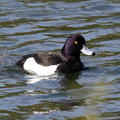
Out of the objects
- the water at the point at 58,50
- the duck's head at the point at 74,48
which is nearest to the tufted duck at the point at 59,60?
the duck's head at the point at 74,48

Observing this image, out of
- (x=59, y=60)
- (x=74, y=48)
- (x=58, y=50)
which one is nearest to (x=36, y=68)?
(x=59, y=60)

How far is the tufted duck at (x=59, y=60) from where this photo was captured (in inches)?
470

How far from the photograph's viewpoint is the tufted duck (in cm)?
1195

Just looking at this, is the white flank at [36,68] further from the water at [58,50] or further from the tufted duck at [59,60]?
the water at [58,50]

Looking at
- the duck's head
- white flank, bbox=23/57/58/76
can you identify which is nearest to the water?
white flank, bbox=23/57/58/76

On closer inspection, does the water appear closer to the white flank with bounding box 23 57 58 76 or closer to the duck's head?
the white flank with bounding box 23 57 58 76

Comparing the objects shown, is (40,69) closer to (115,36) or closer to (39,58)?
(39,58)

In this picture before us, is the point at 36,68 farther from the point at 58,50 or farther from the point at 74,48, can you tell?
the point at 58,50

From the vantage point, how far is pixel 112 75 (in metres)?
11.7

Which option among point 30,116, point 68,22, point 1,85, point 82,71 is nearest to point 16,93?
point 1,85

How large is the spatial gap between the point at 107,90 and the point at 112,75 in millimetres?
1351

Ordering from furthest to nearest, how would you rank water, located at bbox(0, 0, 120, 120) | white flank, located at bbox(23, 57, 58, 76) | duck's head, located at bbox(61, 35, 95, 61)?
1. duck's head, located at bbox(61, 35, 95, 61)
2. white flank, located at bbox(23, 57, 58, 76)
3. water, located at bbox(0, 0, 120, 120)

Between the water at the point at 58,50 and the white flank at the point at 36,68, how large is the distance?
7.8 inches

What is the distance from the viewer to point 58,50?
13.8 metres
